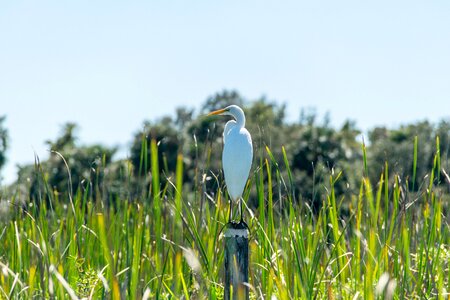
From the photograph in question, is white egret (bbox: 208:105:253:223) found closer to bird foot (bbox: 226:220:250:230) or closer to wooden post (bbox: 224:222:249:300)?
bird foot (bbox: 226:220:250:230)

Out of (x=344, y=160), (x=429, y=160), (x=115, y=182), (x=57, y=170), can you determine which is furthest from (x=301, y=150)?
(x=57, y=170)

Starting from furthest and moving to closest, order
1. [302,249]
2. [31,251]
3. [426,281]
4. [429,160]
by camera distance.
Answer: [429,160], [31,251], [426,281], [302,249]

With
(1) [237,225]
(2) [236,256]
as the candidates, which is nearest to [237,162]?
(1) [237,225]

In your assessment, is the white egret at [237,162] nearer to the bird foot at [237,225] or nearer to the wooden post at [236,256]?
the bird foot at [237,225]

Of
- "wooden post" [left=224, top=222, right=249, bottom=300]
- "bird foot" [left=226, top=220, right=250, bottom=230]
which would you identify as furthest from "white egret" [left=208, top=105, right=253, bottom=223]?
"wooden post" [left=224, top=222, right=249, bottom=300]

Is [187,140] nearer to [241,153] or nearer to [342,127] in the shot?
[342,127]

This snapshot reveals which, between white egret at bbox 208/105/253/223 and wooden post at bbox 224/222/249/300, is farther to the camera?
white egret at bbox 208/105/253/223

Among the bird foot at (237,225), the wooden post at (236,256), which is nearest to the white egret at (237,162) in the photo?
the bird foot at (237,225)

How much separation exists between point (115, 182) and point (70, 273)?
75.0ft

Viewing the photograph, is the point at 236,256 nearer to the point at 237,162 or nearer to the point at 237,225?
the point at 237,225

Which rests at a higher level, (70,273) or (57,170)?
(70,273)

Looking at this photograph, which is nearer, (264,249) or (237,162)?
(237,162)

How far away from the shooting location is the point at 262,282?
4668mm

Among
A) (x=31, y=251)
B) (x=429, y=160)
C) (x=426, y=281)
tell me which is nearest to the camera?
(x=426, y=281)
